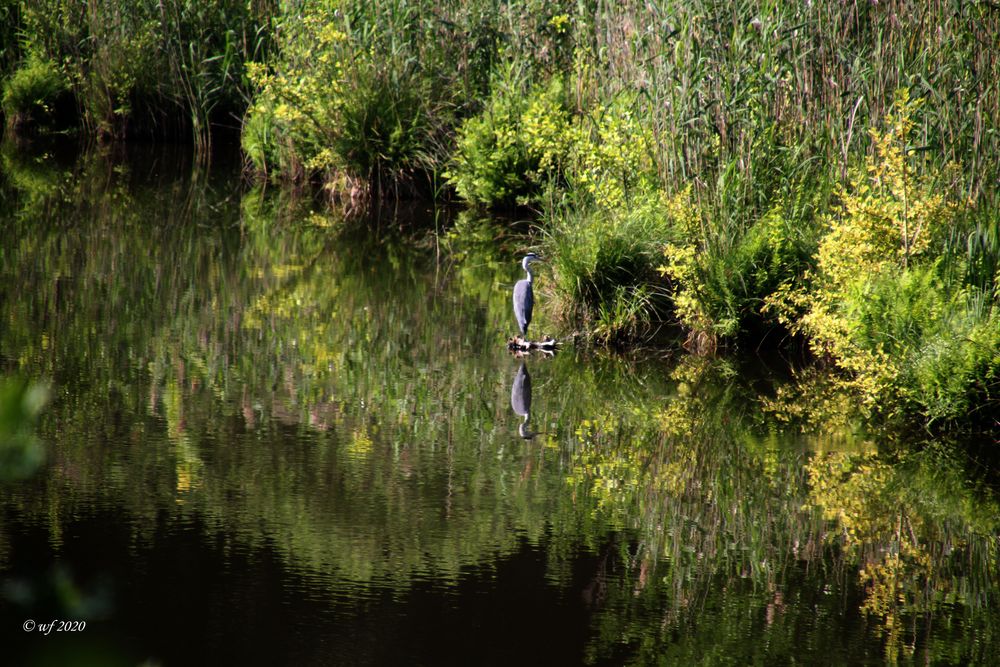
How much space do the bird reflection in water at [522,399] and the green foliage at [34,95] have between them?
12511 mm

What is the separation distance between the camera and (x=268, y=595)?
425cm

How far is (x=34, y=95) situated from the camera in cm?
1780

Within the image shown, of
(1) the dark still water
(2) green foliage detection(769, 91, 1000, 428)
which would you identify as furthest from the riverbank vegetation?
(1) the dark still water

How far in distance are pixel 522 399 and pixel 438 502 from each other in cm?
176

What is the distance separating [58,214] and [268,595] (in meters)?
9.00

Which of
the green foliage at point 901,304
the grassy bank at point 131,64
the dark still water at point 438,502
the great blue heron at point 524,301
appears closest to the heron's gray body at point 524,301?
the great blue heron at point 524,301

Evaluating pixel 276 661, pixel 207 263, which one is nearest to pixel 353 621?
pixel 276 661

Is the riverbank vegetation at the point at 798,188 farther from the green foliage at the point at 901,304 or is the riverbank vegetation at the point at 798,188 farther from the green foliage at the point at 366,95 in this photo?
the green foliage at the point at 366,95

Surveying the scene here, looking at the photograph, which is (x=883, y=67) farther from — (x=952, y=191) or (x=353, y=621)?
(x=353, y=621)

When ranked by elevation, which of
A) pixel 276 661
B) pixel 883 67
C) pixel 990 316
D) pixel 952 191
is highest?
pixel 883 67

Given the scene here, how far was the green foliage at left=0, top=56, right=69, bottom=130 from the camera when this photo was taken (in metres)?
17.5

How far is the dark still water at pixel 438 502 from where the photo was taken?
4.06 metres

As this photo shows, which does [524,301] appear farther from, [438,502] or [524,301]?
[438,502]

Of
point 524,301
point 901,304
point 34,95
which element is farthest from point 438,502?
point 34,95
